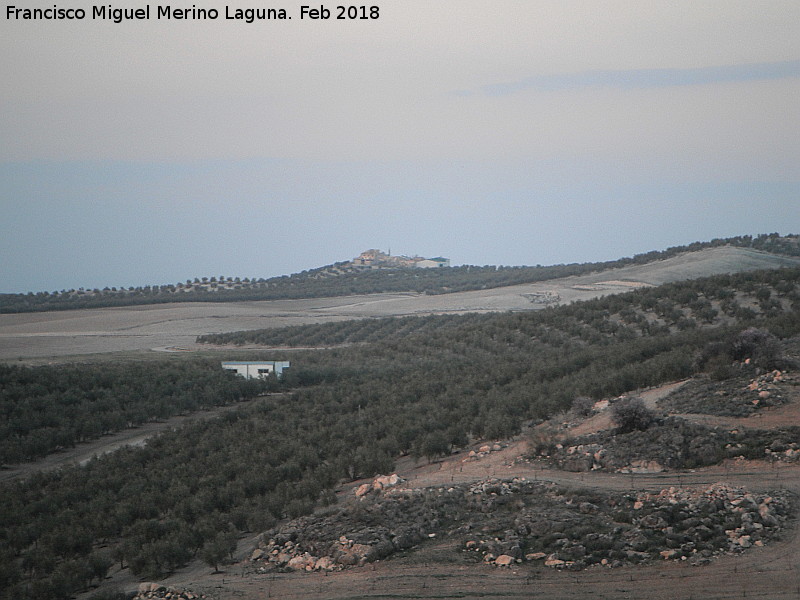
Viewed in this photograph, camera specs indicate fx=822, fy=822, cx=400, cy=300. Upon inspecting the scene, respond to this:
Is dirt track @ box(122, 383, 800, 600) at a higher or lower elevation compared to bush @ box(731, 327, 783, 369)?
lower

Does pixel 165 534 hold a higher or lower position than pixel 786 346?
lower

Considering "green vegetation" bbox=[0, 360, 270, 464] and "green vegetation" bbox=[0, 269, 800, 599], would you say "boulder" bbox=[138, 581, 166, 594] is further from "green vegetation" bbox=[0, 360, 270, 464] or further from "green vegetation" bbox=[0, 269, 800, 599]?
"green vegetation" bbox=[0, 360, 270, 464]

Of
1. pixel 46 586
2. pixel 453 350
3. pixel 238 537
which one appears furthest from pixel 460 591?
pixel 453 350

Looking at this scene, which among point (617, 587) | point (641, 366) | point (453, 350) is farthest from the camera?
point (453, 350)

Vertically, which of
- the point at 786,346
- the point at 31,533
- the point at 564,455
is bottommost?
the point at 31,533

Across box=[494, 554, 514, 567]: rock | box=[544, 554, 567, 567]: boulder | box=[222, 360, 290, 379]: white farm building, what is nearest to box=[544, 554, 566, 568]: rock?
box=[544, 554, 567, 567]: boulder

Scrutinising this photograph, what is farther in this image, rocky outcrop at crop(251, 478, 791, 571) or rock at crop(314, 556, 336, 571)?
rock at crop(314, 556, 336, 571)

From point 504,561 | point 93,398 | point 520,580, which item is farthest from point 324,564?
point 93,398

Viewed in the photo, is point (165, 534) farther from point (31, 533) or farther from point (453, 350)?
point (453, 350)
